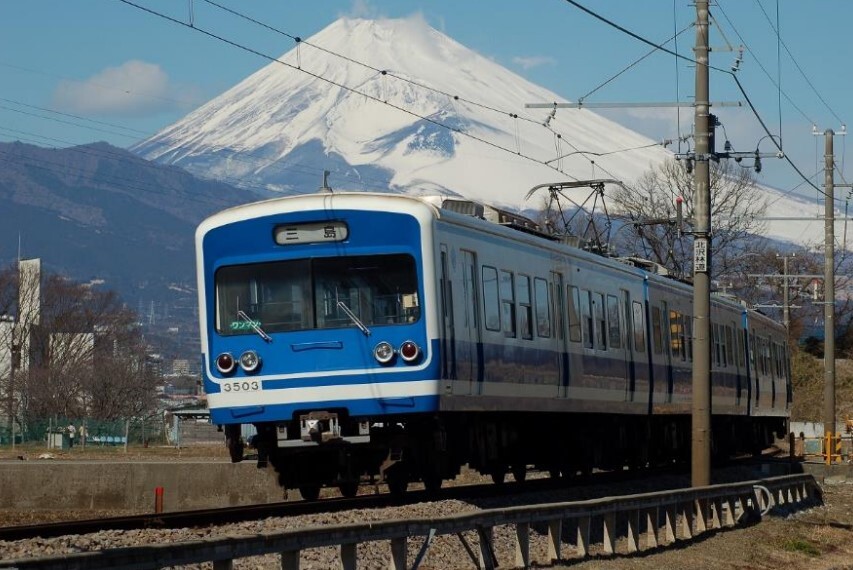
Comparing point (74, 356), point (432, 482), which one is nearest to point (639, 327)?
point (432, 482)

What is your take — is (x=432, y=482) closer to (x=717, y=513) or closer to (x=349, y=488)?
(x=349, y=488)

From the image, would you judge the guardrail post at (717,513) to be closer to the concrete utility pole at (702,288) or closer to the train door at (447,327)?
the concrete utility pole at (702,288)

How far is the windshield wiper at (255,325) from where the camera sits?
686 inches

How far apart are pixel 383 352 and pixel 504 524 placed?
12.0ft

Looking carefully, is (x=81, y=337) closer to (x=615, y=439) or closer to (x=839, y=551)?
(x=615, y=439)

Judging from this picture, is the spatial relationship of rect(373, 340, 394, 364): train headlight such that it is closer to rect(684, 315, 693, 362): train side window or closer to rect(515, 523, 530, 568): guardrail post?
rect(515, 523, 530, 568): guardrail post

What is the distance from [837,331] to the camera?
9819cm

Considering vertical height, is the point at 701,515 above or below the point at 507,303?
below

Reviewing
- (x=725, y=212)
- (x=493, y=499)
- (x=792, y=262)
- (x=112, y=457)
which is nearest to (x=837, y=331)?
(x=792, y=262)

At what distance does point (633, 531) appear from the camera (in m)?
16.4

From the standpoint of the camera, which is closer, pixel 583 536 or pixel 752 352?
pixel 583 536

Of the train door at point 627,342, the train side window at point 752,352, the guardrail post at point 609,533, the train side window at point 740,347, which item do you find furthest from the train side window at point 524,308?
the train side window at point 752,352

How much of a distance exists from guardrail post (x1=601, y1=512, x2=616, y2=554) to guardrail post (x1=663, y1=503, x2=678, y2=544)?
69.5 inches

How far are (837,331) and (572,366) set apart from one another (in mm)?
79208
